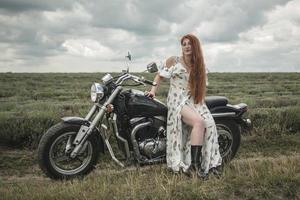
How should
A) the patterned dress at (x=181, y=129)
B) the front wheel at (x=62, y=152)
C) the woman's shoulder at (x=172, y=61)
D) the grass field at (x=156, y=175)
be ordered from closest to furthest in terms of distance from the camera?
the grass field at (x=156, y=175) → the front wheel at (x=62, y=152) → the patterned dress at (x=181, y=129) → the woman's shoulder at (x=172, y=61)

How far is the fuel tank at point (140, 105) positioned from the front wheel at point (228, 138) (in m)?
1.21

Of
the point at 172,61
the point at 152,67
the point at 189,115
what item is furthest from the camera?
the point at 172,61

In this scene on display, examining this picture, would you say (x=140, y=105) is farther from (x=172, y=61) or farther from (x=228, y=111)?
(x=228, y=111)

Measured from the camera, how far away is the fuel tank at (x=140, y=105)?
5562 millimetres

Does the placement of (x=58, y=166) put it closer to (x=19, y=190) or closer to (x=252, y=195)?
(x=19, y=190)

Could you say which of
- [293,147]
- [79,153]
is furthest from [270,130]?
[79,153]

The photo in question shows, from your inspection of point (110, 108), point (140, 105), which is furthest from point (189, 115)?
point (110, 108)

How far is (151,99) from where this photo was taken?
568 cm

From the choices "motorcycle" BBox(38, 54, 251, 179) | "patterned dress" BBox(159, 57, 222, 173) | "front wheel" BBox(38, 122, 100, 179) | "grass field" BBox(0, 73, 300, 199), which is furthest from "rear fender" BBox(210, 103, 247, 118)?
"front wheel" BBox(38, 122, 100, 179)

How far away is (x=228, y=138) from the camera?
6.45 metres

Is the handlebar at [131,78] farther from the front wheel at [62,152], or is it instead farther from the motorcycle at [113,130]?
the front wheel at [62,152]

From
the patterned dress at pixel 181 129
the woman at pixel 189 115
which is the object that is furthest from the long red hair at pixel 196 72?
the patterned dress at pixel 181 129

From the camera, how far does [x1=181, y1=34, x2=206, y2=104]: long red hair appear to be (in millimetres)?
5695

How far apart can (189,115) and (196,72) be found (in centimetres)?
60
